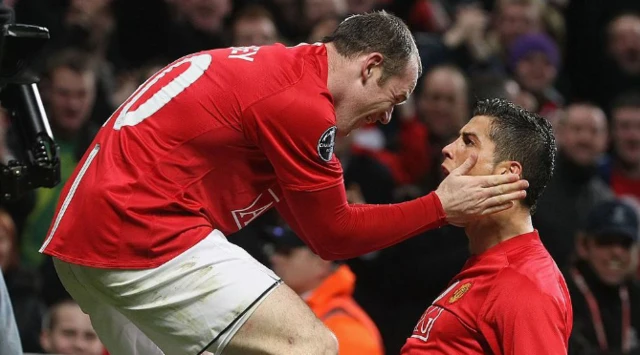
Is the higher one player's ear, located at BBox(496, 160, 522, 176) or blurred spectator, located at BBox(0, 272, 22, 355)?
player's ear, located at BBox(496, 160, 522, 176)

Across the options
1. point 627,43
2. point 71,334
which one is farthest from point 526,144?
point 627,43

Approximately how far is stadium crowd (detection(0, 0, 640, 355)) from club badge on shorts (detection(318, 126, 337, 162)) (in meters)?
1.60

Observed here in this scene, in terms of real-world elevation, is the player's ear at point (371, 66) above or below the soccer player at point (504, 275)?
above

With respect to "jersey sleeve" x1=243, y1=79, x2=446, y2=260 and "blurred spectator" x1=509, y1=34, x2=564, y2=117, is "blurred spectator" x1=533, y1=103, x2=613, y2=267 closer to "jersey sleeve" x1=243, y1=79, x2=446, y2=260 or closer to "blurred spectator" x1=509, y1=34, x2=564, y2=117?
"blurred spectator" x1=509, y1=34, x2=564, y2=117

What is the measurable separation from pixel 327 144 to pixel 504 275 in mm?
746

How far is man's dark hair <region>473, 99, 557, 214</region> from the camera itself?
4090 mm

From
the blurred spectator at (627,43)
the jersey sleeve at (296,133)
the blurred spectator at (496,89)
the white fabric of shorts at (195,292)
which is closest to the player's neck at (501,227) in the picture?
the jersey sleeve at (296,133)

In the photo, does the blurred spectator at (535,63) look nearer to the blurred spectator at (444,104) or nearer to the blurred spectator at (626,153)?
the blurred spectator at (626,153)

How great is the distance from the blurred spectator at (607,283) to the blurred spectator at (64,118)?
10.1 feet

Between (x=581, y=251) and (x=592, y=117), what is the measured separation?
4.42ft

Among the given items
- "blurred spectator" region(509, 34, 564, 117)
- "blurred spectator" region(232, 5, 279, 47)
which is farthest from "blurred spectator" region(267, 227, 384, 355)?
"blurred spectator" region(509, 34, 564, 117)

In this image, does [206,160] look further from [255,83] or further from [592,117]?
[592,117]

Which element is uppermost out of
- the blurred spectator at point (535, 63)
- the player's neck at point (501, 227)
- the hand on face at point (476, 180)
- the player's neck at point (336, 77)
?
the player's neck at point (336, 77)

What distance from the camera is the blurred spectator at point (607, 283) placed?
659 centimetres
